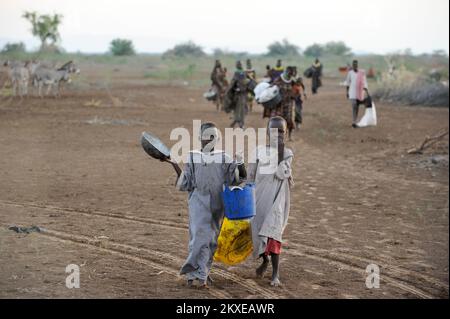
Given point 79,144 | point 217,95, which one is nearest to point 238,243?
point 79,144

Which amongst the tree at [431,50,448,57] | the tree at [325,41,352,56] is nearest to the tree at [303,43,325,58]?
the tree at [325,41,352,56]

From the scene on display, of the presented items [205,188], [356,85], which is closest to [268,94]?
[356,85]

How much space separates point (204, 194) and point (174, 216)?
2.96 m

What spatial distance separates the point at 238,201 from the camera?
605 cm

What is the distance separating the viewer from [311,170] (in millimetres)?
13031

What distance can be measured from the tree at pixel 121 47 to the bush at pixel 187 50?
4.61 metres

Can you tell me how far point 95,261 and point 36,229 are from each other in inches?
52.3

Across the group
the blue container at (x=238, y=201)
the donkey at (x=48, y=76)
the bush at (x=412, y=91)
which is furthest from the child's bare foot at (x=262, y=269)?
the donkey at (x=48, y=76)

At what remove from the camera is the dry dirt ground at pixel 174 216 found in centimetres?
643

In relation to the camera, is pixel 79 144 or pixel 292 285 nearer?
pixel 292 285

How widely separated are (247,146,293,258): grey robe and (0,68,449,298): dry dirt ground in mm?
422

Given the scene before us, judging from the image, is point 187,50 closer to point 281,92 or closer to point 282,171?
point 281,92

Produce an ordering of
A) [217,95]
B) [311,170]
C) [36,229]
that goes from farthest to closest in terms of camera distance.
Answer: [217,95], [311,170], [36,229]
